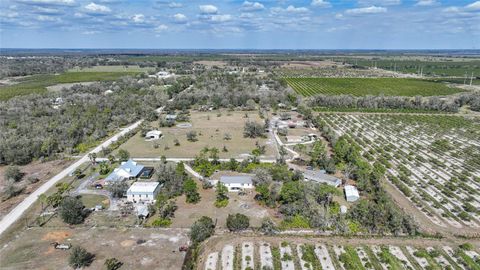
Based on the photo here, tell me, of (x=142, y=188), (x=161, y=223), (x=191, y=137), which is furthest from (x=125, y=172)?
(x=191, y=137)

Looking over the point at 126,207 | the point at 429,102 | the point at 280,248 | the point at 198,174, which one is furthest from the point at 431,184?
the point at 429,102

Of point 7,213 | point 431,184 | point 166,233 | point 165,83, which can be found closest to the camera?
point 166,233

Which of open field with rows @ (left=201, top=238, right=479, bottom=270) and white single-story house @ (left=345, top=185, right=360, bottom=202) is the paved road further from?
white single-story house @ (left=345, top=185, right=360, bottom=202)

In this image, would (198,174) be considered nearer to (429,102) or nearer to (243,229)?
(243,229)

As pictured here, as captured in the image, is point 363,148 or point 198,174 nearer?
point 198,174

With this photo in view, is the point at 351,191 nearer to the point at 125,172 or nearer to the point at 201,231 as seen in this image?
the point at 201,231

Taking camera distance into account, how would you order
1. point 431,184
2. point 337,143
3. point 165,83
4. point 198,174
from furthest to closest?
1. point 165,83
2. point 337,143
3. point 198,174
4. point 431,184
